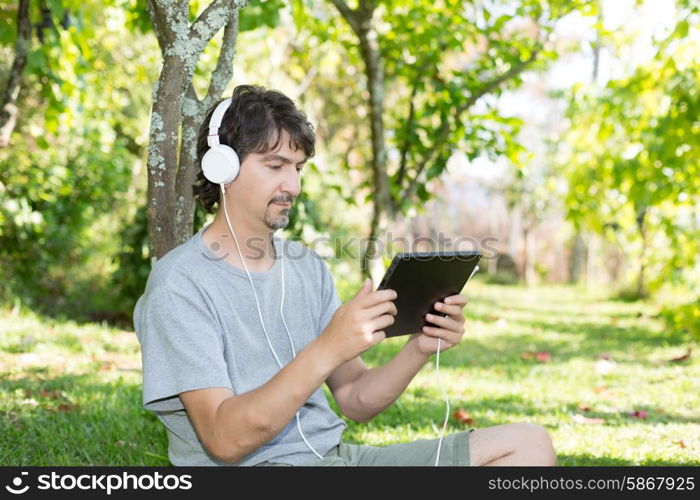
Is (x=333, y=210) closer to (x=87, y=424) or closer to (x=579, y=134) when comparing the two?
(x=579, y=134)

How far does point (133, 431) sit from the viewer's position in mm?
3477

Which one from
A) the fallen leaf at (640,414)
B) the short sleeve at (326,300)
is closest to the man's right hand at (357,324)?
the short sleeve at (326,300)

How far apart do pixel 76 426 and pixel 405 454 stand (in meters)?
2.05

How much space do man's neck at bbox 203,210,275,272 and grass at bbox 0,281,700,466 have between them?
1.44 metres

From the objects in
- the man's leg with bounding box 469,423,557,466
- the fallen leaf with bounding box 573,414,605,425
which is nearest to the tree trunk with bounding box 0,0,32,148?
the man's leg with bounding box 469,423,557,466

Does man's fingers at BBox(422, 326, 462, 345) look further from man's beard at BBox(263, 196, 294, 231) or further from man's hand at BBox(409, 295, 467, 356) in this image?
man's beard at BBox(263, 196, 294, 231)

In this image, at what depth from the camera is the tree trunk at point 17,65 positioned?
4.48m

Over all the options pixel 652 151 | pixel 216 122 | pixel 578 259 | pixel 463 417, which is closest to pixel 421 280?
pixel 216 122

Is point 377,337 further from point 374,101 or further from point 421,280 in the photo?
point 374,101

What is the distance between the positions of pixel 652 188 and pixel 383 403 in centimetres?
622

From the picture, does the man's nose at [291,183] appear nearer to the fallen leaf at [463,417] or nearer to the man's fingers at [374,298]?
the man's fingers at [374,298]

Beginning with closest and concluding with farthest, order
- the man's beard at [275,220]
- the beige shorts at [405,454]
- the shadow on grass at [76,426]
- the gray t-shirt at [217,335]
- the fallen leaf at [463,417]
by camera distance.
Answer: the gray t-shirt at [217,335] < the beige shorts at [405,454] < the man's beard at [275,220] < the shadow on grass at [76,426] < the fallen leaf at [463,417]

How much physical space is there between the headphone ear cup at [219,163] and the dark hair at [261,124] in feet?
0.18

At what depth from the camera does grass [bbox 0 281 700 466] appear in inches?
133
